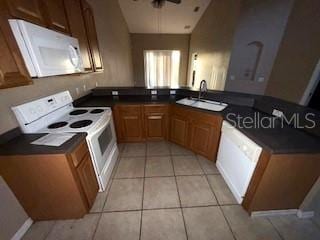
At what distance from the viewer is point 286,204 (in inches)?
53.1

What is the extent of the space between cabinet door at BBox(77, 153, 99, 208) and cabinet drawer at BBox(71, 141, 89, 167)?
0.18 ft

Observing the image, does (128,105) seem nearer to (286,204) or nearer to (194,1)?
(286,204)

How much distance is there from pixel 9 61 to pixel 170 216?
182 cm

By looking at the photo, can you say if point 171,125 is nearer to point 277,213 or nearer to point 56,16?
point 277,213

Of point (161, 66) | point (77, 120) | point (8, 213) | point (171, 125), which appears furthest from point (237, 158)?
point (161, 66)

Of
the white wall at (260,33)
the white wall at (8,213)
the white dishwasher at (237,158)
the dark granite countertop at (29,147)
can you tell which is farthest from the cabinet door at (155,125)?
the white wall at (260,33)

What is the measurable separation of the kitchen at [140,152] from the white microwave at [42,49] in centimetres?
1

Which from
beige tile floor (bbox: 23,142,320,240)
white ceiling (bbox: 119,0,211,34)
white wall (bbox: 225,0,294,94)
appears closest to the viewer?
beige tile floor (bbox: 23,142,320,240)

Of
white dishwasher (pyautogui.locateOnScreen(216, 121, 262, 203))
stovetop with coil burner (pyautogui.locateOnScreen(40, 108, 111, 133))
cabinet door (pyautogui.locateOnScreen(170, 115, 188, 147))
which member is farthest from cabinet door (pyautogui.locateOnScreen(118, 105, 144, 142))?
white dishwasher (pyautogui.locateOnScreen(216, 121, 262, 203))

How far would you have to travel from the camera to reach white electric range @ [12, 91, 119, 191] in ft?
4.25

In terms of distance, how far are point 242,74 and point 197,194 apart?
358cm

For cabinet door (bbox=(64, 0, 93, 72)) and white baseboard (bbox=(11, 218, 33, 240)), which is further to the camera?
cabinet door (bbox=(64, 0, 93, 72))

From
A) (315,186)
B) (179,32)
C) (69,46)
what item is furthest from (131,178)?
(179,32)

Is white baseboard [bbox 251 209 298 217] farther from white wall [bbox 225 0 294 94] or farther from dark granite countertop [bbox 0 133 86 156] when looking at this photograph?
white wall [bbox 225 0 294 94]
